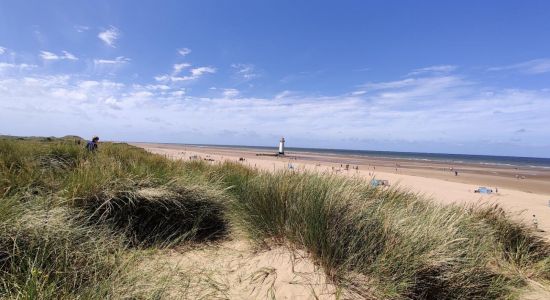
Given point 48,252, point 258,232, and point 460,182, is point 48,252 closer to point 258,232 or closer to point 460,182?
point 258,232

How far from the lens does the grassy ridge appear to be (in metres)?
2.75

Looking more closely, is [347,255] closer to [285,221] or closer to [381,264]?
[381,264]

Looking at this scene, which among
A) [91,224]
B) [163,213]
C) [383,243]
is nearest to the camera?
[383,243]

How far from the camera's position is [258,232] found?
4324 mm

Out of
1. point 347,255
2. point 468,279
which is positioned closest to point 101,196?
point 347,255

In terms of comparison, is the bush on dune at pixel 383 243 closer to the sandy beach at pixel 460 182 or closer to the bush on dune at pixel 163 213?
the bush on dune at pixel 163 213

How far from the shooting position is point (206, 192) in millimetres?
5344

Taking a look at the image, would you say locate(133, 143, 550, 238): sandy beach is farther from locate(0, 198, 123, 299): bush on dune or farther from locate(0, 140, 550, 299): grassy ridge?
locate(0, 198, 123, 299): bush on dune

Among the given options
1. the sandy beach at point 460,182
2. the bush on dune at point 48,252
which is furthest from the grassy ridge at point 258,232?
the sandy beach at point 460,182

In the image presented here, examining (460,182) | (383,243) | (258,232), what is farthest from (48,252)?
(460,182)

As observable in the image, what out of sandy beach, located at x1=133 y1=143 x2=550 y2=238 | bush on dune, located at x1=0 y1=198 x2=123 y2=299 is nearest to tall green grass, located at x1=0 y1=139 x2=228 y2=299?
bush on dune, located at x1=0 y1=198 x2=123 y2=299

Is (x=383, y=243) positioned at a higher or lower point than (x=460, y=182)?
higher

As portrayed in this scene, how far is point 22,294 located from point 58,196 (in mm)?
2252

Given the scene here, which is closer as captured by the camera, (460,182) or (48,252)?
(48,252)
